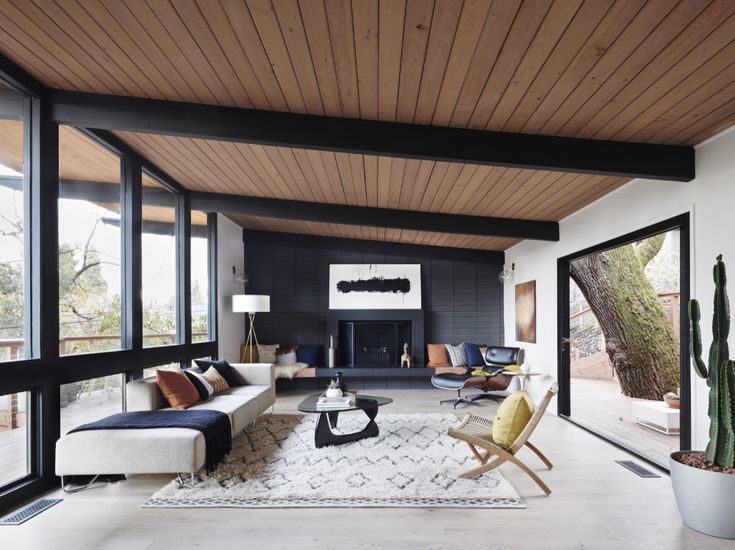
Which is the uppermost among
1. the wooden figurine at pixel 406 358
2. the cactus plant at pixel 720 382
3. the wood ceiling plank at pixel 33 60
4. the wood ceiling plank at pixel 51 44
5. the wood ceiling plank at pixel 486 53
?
the wood ceiling plank at pixel 33 60

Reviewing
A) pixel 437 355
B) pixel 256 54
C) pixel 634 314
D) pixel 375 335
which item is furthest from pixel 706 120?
pixel 375 335

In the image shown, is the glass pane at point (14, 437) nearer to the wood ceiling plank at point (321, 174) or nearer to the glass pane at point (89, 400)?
the glass pane at point (89, 400)

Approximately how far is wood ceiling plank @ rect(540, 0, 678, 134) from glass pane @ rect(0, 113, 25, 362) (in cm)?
366

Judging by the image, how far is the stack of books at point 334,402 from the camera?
4.50 m

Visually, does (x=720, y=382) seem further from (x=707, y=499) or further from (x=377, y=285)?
(x=377, y=285)

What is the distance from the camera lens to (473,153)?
335 centimetres

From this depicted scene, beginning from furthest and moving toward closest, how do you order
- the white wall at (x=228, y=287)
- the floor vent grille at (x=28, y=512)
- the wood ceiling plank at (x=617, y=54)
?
the white wall at (x=228, y=287), the floor vent grille at (x=28, y=512), the wood ceiling plank at (x=617, y=54)

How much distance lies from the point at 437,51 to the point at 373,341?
6.30m

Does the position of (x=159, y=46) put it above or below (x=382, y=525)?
above

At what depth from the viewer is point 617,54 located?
2291 millimetres

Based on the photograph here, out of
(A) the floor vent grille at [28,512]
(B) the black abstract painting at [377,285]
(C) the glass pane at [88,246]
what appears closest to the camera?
(A) the floor vent grille at [28,512]

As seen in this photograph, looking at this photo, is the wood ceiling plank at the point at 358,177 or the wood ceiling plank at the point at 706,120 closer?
the wood ceiling plank at the point at 706,120

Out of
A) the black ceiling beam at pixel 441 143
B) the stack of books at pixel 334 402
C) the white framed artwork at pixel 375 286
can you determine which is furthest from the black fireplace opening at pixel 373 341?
the black ceiling beam at pixel 441 143

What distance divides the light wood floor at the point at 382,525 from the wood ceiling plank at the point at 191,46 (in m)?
2.72
